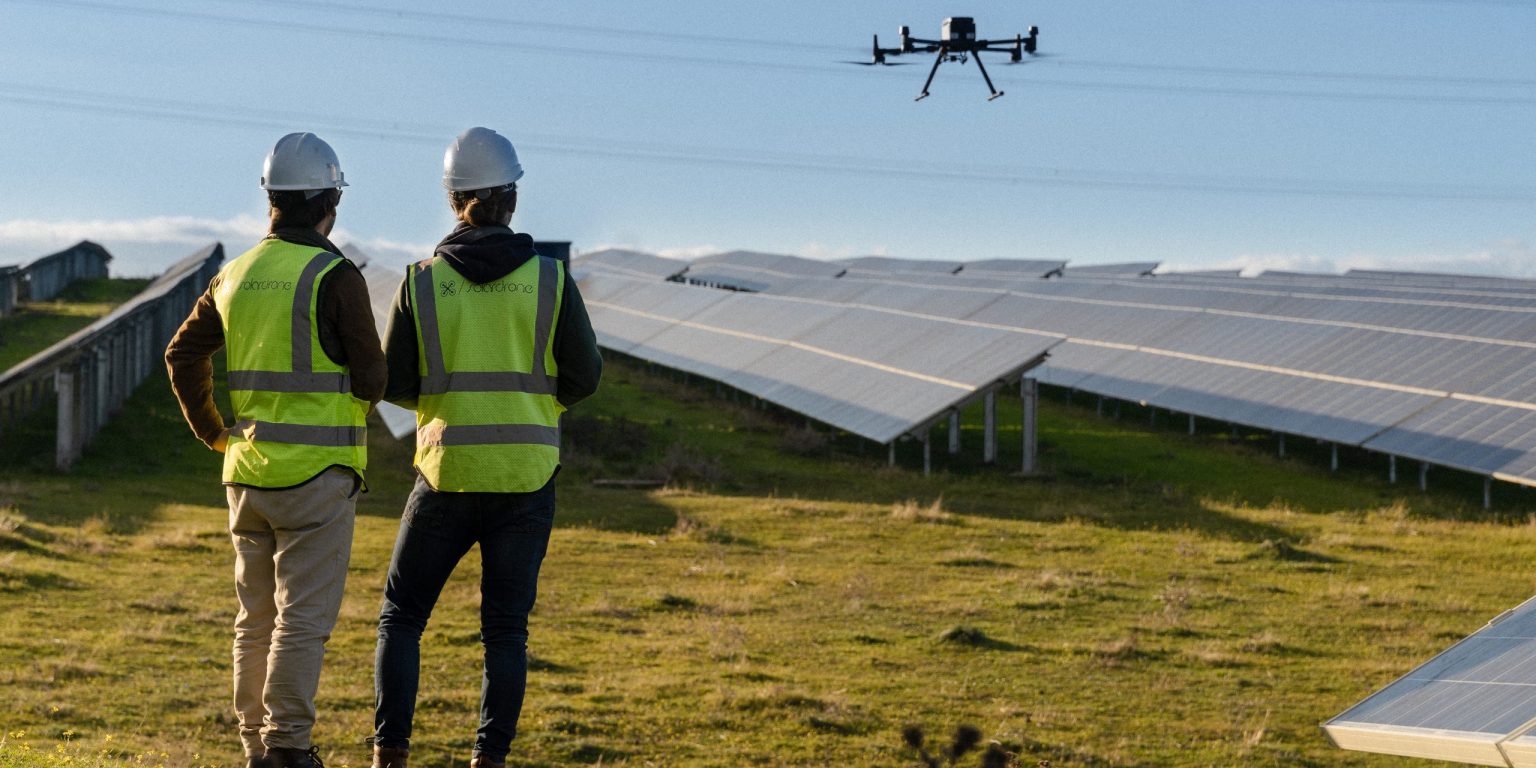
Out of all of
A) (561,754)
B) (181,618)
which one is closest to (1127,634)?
(561,754)

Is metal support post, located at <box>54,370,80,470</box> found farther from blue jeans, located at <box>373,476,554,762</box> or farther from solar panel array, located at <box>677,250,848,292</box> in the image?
solar panel array, located at <box>677,250,848,292</box>

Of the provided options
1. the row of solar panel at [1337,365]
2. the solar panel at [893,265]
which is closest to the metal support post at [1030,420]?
the row of solar panel at [1337,365]

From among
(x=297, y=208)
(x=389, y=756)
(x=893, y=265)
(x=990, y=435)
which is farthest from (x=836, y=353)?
(x=893, y=265)

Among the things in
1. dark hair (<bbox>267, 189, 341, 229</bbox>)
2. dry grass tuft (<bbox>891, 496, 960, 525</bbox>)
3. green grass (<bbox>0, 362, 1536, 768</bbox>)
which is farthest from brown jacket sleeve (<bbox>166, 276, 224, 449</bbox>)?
dry grass tuft (<bbox>891, 496, 960, 525</bbox>)

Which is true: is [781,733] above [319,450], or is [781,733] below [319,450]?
below

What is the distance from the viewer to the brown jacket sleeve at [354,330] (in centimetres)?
564

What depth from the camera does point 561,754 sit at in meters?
11.3

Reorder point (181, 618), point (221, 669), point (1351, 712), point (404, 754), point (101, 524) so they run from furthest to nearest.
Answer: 1. point (101, 524)
2. point (181, 618)
3. point (221, 669)
4. point (1351, 712)
5. point (404, 754)

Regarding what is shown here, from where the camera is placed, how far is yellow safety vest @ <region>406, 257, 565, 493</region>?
5.54m

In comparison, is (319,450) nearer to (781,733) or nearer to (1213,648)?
(781,733)

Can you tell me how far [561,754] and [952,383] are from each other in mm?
16740

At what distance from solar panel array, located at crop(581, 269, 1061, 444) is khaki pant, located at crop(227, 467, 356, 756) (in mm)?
20376

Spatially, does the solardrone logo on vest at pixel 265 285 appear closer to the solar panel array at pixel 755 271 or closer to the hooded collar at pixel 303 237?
the hooded collar at pixel 303 237

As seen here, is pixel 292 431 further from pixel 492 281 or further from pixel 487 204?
pixel 487 204
